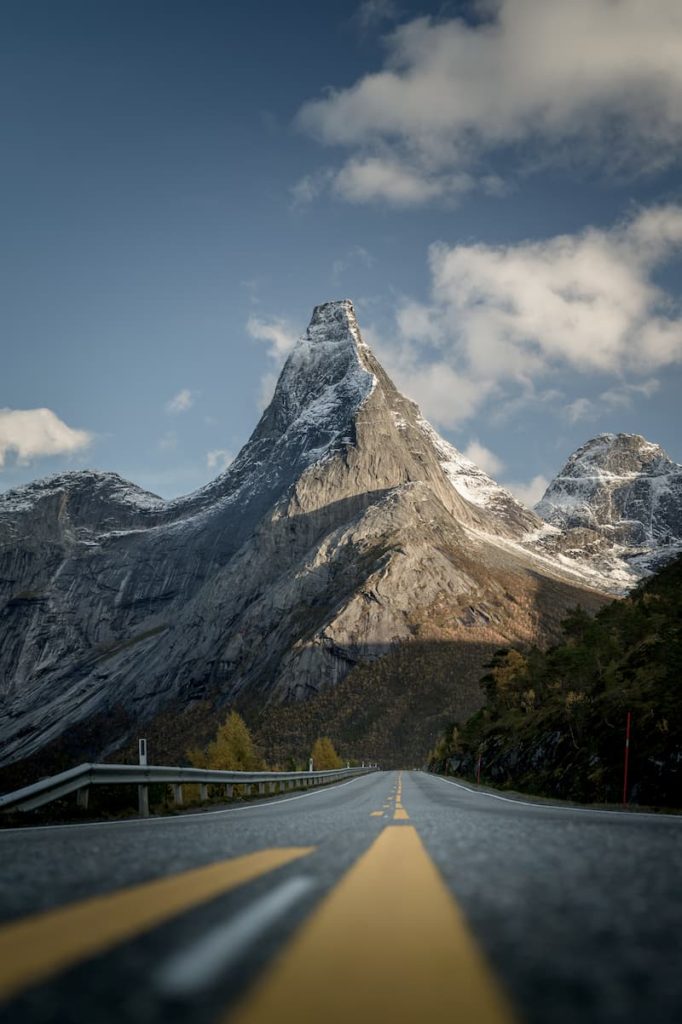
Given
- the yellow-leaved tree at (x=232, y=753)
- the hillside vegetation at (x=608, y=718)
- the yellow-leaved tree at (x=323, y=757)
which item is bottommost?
the yellow-leaved tree at (x=323, y=757)

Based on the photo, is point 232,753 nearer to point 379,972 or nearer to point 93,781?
point 93,781

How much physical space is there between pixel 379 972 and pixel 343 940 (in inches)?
12.9

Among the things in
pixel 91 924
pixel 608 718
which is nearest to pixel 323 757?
pixel 608 718

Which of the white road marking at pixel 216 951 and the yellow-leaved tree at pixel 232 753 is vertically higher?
the white road marking at pixel 216 951

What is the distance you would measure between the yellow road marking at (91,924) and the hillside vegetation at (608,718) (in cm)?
1657

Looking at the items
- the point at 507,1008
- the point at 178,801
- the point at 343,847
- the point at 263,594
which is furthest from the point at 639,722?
the point at 263,594

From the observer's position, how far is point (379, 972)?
1.84m

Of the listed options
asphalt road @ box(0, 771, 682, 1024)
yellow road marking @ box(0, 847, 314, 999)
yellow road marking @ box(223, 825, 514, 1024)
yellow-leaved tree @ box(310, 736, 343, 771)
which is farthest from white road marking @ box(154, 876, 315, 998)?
yellow-leaved tree @ box(310, 736, 343, 771)

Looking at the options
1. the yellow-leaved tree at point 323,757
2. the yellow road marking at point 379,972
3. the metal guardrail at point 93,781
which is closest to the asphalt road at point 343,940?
the yellow road marking at point 379,972

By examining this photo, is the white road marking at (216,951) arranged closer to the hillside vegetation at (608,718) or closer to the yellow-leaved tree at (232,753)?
the hillside vegetation at (608,718)

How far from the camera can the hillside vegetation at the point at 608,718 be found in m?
18.6

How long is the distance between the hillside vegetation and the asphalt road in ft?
52.6

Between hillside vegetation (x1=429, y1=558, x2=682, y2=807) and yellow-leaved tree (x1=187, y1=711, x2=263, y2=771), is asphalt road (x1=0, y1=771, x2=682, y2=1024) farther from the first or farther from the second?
yellow-leaved tree (x1=187, y1=711, x2=263, y2=771)

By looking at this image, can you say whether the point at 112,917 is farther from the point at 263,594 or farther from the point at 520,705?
the point at 263,594
